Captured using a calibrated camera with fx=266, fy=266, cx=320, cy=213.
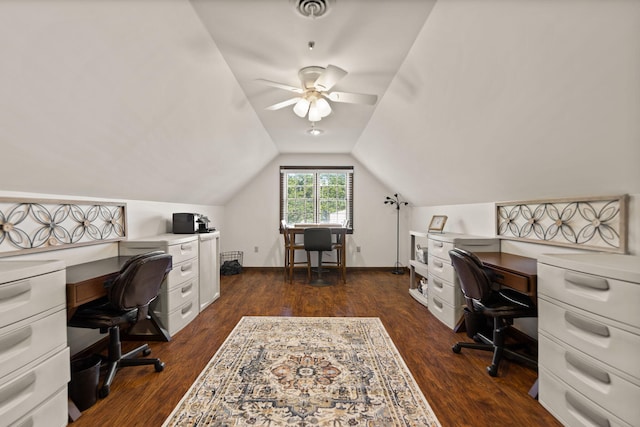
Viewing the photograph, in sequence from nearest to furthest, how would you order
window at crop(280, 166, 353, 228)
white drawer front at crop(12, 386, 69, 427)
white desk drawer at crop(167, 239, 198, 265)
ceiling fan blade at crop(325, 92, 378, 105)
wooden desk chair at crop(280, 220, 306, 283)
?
white drawer front at crop(12, 386, 69, 427) → ceiling fan blade at crop(325, 92, 378, 105) → white desk drawer at crop(167, 239, 198, 265) → wooden desk chair at crop(280, 220, 306, 283) → window at crop(280, 166, 353, 228)

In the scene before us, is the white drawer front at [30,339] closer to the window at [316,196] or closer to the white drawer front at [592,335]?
the white drawer front at [592,335]

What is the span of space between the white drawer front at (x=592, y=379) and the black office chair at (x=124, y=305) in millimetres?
2528

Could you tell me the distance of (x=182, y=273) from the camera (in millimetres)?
2719

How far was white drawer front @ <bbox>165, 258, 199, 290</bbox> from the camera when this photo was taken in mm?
2512

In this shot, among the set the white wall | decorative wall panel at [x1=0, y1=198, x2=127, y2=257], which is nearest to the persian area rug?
decorative wall panel at [x1=0, y1=198, x2=127, y2=257]

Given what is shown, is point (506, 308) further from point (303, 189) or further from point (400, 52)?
point (303, 189)

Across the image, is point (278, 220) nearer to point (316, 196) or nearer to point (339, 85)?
point (316, 196)

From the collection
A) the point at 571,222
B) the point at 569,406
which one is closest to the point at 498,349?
the point at 569,406

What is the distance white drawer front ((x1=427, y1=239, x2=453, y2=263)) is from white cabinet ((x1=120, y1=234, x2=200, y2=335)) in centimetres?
270

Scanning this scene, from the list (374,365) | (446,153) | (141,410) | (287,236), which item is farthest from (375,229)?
(141,410)

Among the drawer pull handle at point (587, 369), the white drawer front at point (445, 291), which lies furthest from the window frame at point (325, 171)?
the drawer pull handle at point (587, 369)

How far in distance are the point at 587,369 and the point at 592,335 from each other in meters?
0.17

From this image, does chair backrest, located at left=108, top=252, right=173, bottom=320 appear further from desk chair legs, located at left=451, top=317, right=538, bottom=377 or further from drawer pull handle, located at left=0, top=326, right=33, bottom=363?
desk chair legs, located at left=451, top=317, right=538, bottom=377

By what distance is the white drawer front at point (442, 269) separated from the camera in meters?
2.67
